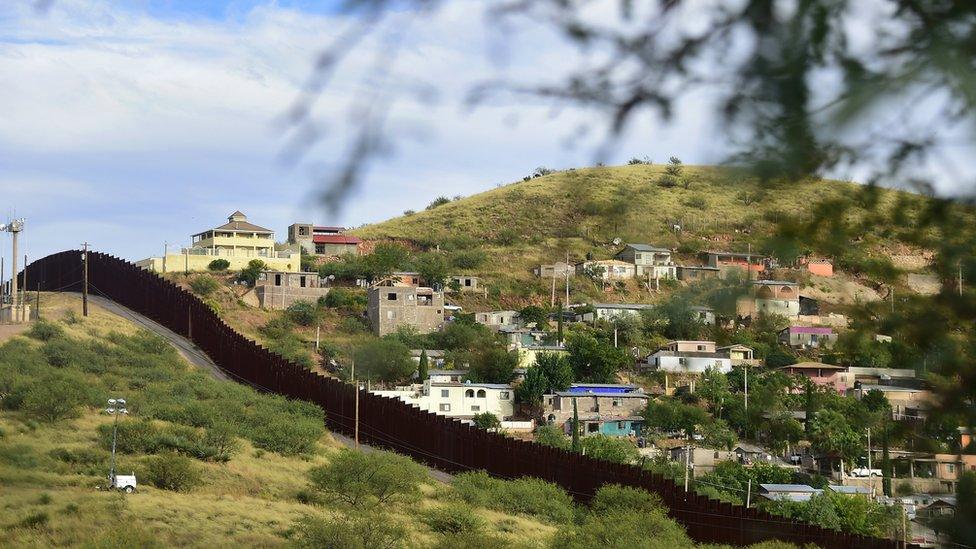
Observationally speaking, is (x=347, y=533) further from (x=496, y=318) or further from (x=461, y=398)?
(x=496, y=318)

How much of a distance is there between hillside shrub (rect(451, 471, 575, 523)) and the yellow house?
1461 inches

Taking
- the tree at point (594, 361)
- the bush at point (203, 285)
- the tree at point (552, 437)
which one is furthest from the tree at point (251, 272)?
the tree at point (552, 437)

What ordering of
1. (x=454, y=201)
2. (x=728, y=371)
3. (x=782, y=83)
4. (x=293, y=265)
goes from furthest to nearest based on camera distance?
(x=454, y=201)
(x=293, y=265)
(x=728, y=371)
(x=782, y=83)

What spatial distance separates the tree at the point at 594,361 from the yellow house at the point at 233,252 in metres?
18.7

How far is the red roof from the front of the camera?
79625 mm

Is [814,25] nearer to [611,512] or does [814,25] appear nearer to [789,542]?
[789,542]

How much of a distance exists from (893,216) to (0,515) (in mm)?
19811

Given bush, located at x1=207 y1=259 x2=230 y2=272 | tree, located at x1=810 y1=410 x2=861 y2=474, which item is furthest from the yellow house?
tree, located at x1=810 y1=410 x2=861 y2=474

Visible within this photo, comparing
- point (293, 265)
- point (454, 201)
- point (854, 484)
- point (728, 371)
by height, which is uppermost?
point (454, 201)

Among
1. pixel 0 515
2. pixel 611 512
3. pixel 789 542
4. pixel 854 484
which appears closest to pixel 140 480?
pixel 0 515

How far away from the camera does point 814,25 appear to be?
3.33 m

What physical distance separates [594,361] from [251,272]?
19.2 meters

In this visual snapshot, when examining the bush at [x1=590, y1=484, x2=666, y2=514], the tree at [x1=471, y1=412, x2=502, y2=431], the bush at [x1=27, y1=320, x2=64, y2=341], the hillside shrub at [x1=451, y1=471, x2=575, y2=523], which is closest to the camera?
the bush at [x1=590, y1=484, x2=666, y2=514]

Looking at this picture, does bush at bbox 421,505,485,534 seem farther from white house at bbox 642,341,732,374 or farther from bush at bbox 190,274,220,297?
bush at bbox 190,274,220,297
